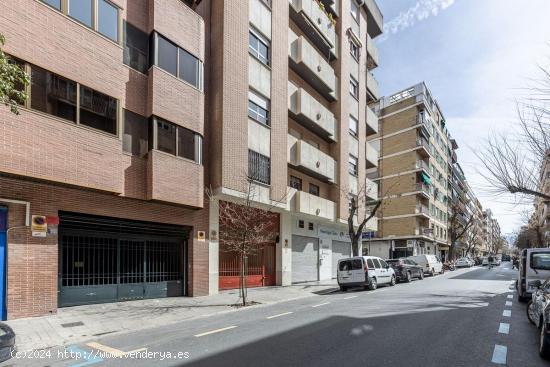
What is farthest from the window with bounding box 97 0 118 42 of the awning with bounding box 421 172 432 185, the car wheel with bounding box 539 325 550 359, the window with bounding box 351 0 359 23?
the awning with bounding box 421 172 432 185

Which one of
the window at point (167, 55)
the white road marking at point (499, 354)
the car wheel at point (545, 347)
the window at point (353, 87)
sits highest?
the window at point (353, 87)

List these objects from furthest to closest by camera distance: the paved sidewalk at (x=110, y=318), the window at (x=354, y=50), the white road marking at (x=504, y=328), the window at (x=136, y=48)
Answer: the window at (x=354, y=50) → the window at (x=136, y=48) → the paved sidewalk at (x=110, y=318) → the white road marking at (x=504, y=328)

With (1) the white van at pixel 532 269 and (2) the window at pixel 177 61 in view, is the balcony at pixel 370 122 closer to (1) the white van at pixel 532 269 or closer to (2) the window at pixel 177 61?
(2) the window at pixel 177 61

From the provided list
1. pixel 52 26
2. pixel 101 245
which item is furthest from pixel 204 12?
pixel 101 245

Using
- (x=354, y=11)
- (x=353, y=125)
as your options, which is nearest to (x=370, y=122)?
(x=353, y=125)

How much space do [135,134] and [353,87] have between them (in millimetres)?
19873

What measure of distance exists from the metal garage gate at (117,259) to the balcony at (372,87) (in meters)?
21.9

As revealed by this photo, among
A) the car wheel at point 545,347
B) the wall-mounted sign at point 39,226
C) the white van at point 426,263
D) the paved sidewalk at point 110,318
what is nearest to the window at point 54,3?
the wall-mounted sign at point 39,226

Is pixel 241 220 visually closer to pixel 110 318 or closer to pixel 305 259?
pixel 110 318

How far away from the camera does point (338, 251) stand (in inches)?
1151

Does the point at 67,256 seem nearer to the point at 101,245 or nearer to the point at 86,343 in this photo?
the point at 101,245

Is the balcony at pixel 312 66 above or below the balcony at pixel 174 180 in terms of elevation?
above

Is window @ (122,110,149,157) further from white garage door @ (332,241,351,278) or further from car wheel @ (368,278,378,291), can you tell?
white garage door @ (332,241,351,278)

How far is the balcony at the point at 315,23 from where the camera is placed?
23275mm
